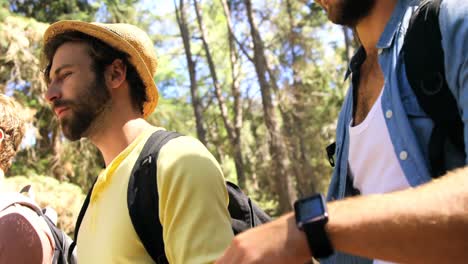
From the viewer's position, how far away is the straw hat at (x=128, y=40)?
9.00ft

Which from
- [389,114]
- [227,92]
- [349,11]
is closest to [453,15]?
[389,114]

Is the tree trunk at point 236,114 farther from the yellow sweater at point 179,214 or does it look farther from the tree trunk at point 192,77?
the yellow sweater at point 179,214

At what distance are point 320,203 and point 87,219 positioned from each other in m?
1.62

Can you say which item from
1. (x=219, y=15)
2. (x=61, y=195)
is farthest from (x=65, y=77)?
(x=219, y=15)

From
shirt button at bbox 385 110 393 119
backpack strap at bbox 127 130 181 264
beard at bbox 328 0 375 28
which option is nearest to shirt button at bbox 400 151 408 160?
shirt button at bbox 385 110 393 119

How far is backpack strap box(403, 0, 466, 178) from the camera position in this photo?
152cm

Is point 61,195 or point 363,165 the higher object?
point 363,165

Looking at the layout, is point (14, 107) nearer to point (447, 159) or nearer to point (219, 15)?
point (447, 159)

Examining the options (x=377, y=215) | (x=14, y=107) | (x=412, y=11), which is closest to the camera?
(x=377, y=215)

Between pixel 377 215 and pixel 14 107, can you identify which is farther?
pixel 14 107

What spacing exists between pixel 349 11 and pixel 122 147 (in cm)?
127

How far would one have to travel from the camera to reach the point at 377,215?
1.02m

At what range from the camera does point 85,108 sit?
2.60 meters

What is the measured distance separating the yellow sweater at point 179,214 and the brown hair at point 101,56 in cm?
65
